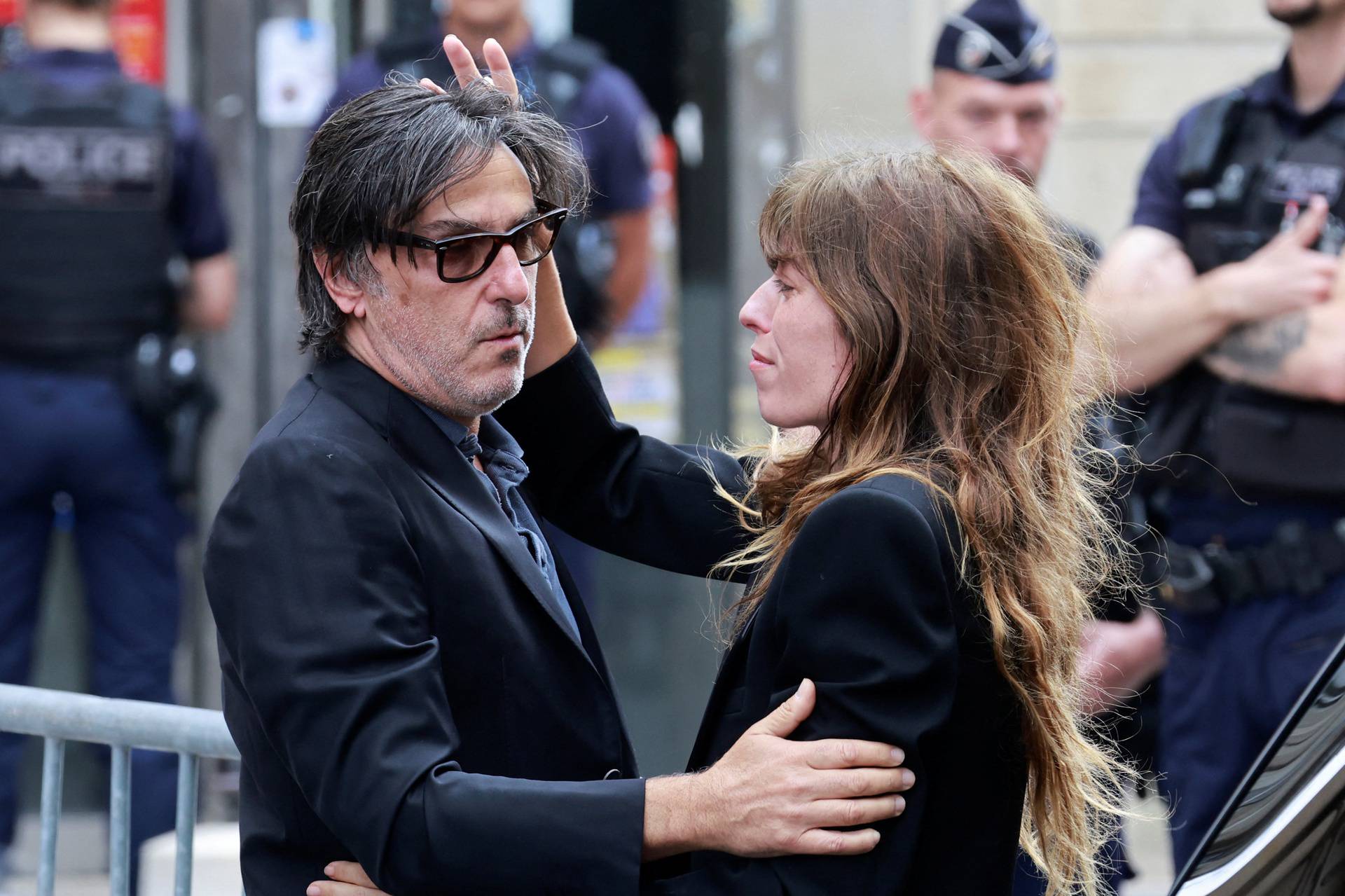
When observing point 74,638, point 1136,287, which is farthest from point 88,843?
point 1136,287

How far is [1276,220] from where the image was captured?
12.5ft

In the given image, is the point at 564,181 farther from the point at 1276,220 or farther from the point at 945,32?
the point at 945,32

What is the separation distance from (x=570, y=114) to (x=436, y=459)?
2756 millimetres

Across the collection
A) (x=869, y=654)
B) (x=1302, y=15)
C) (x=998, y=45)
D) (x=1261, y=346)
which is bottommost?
(x=1261, y=346)

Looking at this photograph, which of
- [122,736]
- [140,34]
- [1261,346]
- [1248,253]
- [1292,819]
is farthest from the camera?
[140,34]

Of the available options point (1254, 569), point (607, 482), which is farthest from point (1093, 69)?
point (607, 482)

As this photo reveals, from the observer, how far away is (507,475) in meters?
2.24

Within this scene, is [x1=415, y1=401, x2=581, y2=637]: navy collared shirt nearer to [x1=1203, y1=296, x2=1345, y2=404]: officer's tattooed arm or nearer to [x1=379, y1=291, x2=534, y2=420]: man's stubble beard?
[x1=379, y1=291, x2=534, y2=420]: man's stubble beard

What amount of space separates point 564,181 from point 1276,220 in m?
2.16

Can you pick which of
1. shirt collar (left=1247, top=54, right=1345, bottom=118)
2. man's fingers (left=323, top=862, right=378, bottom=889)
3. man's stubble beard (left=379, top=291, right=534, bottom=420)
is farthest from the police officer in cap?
man's fingers (left=323, top=862, right=378, bottom=889)

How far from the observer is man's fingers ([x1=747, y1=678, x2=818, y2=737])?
1.81m

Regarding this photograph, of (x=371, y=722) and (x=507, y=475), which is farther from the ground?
(x=507, y=475)

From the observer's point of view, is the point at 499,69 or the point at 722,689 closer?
the point at 722,689

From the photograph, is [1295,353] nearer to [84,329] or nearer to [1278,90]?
[1278,90]
